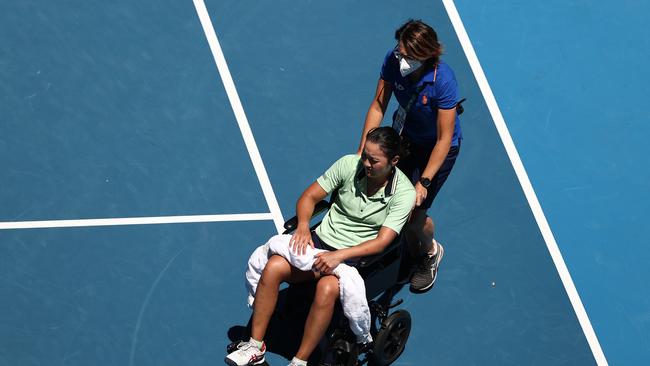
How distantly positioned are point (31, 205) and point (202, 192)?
1.36 m

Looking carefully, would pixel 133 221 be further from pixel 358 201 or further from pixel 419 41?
pixel 419 41

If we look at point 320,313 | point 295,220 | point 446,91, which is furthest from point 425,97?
point 320,313

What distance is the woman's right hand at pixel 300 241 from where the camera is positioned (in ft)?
25.0

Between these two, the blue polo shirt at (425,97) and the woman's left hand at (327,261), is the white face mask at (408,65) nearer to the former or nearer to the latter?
the blue polo shirt at (425,97)

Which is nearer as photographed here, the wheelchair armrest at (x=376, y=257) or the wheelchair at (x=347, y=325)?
the wheelchair armrest at (x=376, y=257)

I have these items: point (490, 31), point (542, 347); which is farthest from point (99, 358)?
point (490, 31)

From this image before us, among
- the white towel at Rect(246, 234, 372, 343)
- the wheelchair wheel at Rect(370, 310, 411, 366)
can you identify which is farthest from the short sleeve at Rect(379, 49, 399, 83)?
the wheelchair wheel at Rect(370, 310, 411, 366)

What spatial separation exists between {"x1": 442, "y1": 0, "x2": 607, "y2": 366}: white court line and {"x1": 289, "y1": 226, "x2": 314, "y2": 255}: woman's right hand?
8.38 ft

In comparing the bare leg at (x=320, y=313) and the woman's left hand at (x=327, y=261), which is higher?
the woman's left hand at (x=327, y=261)

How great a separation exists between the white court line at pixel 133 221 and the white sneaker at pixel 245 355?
1415 millimetres

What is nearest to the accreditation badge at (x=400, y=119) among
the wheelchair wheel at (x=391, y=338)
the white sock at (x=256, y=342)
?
the wheelchair wheel at (x=391, y=338)

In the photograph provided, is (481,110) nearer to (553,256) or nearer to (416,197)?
(553,256)

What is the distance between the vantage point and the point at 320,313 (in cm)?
757

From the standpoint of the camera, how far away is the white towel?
752cm
